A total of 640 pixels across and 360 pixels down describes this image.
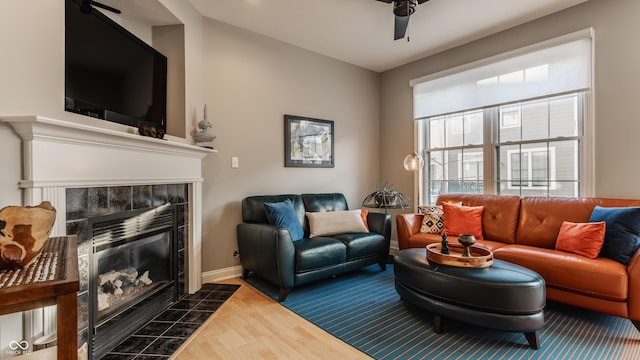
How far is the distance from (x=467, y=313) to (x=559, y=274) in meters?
0.91

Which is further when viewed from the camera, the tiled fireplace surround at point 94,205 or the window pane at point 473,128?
the window pane at point 473,128

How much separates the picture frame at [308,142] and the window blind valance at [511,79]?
4.36ft

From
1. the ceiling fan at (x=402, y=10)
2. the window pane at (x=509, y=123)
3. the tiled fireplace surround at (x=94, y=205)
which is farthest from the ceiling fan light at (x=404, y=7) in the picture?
Result: the tiled fireplace surround at (x=94, y=205)

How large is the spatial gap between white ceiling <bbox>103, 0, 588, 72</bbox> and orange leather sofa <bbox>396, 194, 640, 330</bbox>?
190 cm

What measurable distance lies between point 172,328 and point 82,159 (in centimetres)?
132

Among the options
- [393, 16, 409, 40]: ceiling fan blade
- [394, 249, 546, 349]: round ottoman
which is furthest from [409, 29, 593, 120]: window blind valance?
[394, 249, 546, 349]: round ottoman

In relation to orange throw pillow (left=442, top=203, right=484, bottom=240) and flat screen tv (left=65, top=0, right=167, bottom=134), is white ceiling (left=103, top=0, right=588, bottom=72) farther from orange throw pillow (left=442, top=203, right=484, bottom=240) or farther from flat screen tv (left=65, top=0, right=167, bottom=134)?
orange throw pillow (left=442, top=203, right=484, bottom=240)

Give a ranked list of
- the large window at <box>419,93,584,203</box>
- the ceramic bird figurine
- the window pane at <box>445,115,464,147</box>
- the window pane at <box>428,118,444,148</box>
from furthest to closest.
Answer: the window pane at <box>428,118,444,148</box>, the window pane at <box>445,115,464,147</box>, the large window at <box>419,93,584,203</box>, the ceramic bird figurine

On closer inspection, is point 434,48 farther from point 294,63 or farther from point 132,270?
point 132,270

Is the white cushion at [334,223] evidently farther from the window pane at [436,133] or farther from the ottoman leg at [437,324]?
the window pane at [436,133]

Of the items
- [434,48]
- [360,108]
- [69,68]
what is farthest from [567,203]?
[69,68]

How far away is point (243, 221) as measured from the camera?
132 inches

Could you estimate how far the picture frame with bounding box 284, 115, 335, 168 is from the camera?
3.79 m

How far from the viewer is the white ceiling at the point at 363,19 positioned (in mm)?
2893
